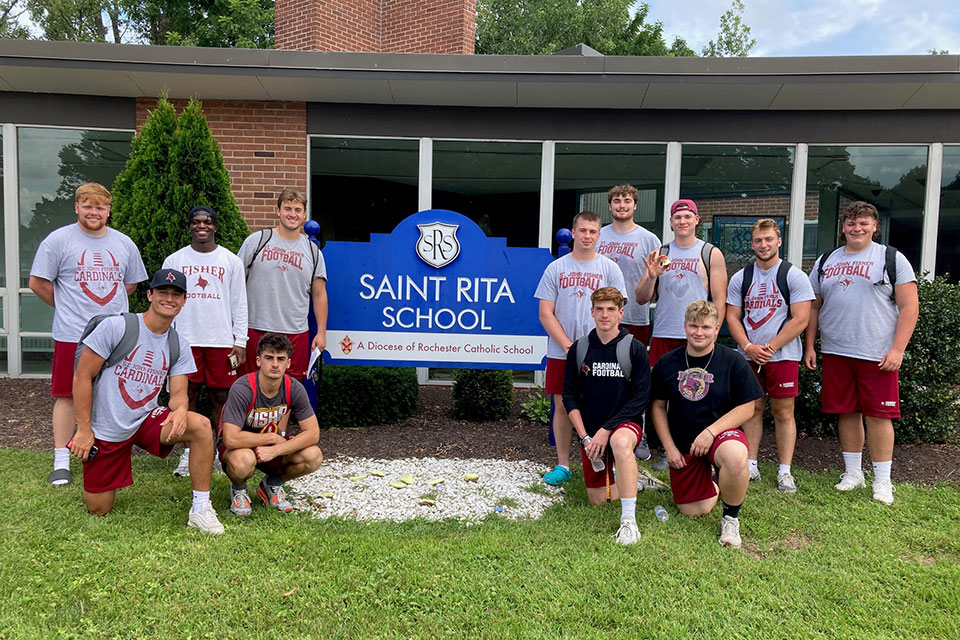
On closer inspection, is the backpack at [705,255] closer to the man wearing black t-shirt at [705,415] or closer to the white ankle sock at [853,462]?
the man wearing black t-shirt at [705,415]

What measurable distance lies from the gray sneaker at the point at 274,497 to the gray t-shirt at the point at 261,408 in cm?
36

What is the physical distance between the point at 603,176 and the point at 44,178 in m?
6.44

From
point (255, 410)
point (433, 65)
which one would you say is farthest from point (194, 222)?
point (433, 65)

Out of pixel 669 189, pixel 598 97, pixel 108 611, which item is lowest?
pixel 108 611

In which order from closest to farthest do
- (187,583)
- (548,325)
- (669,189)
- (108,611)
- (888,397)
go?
(108,611), (187,583), (888,397), (548,325), (669,189)

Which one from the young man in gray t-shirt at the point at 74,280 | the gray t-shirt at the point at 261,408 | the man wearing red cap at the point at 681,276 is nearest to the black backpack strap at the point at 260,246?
the young man in gray t-shirt at the point at 74,280

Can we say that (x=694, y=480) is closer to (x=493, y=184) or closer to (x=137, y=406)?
(x=137, y=406)

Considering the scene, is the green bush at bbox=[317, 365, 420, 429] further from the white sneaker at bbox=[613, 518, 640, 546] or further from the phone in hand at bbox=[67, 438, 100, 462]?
the white sneaker at bbox=[613, 518, 640, 546]

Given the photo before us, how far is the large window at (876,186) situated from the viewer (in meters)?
6.92

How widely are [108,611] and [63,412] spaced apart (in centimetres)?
179

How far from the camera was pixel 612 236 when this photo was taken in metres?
4.36

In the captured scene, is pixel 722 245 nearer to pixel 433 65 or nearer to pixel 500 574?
pixel 433 65

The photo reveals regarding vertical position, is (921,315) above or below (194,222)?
below

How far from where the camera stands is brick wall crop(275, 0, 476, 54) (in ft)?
40.2
